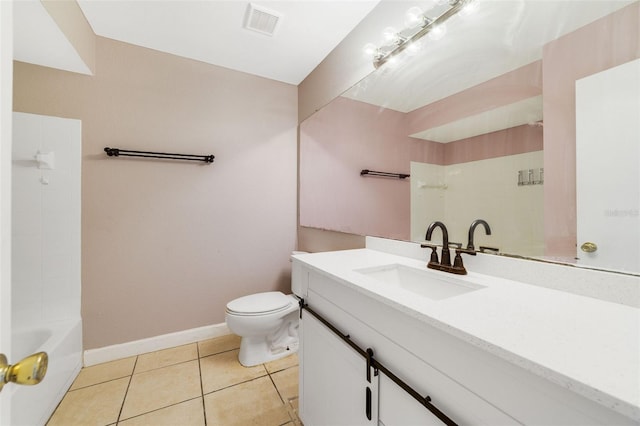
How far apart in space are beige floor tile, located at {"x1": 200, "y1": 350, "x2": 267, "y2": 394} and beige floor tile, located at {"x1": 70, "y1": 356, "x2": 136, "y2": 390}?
1.60 ft

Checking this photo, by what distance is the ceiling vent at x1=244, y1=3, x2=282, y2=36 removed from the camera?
1555 millimetres

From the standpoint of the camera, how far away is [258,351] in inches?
71.0

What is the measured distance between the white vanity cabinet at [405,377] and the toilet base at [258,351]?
637mm

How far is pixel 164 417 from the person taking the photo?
4.38 feet

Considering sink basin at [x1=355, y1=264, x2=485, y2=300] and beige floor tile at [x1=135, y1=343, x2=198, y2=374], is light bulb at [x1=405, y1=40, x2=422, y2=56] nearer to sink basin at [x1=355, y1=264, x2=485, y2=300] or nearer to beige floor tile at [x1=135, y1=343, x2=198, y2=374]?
sink basin at [x1=355, y1=264, x2=485, y2=300]

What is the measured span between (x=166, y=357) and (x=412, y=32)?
2629 millimetres

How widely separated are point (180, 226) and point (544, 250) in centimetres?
221

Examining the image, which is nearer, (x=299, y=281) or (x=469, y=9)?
(x=469, y=9)

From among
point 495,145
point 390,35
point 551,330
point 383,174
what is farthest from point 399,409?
point 390,35

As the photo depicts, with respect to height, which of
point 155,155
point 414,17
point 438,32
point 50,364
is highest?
point 414,17

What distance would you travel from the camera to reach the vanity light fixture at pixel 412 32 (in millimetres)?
1110

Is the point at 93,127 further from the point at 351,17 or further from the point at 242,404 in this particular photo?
the point at 242,404

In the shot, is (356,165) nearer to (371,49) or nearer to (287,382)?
(371,49)

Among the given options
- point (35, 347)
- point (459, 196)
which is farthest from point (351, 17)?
point (35, 347)
